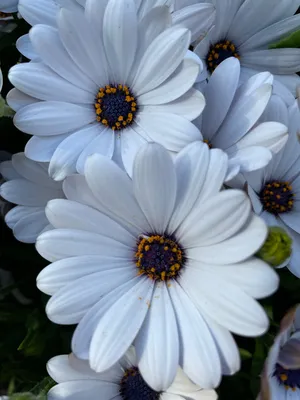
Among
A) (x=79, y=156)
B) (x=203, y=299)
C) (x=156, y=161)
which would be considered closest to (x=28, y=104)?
(x=79, y=156)

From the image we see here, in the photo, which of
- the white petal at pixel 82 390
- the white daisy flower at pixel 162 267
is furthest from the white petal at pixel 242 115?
the white petal at pixel 82 390

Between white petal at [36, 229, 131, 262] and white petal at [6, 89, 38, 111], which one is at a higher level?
white petal at [6, 89, 38, 111]

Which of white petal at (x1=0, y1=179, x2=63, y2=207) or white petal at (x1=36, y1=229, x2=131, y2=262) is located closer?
white petal at (x1=36, y1=229, x2=131, y2=262)

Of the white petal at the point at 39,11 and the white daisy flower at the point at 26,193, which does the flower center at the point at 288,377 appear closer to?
the white daisy flower at the point at 26,193

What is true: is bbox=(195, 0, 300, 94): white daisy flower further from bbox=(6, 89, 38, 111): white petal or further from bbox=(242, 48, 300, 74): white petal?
bbox=(6, 89, 38, 111): white petal

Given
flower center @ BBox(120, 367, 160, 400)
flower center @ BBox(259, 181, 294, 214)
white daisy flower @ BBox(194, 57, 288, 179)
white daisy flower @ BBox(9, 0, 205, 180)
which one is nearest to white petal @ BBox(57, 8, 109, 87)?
white daisy flower @ BBox(9, 0, 205, 180)

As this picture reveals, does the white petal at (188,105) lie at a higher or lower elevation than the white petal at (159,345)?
higher

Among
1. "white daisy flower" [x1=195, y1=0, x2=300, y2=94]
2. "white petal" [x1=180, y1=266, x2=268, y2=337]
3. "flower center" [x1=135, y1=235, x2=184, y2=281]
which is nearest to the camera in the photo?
"white petal" [x1=180, y1=266, x2=268, y2=337]
